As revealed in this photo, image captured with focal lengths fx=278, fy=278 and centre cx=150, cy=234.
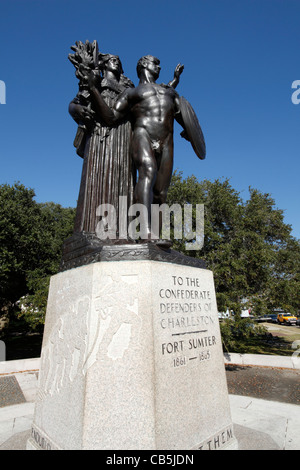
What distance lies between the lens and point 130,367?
2586mm

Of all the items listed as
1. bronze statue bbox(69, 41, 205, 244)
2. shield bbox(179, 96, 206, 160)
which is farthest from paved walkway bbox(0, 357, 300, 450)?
shield bbox(179, 96, 206, 160)

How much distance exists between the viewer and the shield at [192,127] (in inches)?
175

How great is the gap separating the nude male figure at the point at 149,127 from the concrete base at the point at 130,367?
4.31 feet

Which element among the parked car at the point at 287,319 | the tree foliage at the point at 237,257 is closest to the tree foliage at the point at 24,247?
the tree foliage at the point at 237,257

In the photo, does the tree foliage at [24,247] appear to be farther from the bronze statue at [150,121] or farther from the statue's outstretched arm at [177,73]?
the statue's outstretched arm at [177,73]

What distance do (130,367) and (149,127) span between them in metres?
3.19

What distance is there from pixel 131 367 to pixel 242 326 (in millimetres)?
10340

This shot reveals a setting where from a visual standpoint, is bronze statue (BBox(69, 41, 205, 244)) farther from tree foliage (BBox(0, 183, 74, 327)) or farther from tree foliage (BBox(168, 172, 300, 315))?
tree foliage (BBox(0, 183, 74, 327))

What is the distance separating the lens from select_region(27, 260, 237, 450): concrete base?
8.09 ft

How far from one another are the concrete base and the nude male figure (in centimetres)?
131

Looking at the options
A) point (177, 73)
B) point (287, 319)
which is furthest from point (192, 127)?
point (287, 319)

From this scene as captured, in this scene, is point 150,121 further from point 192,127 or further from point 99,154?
point 99,154
